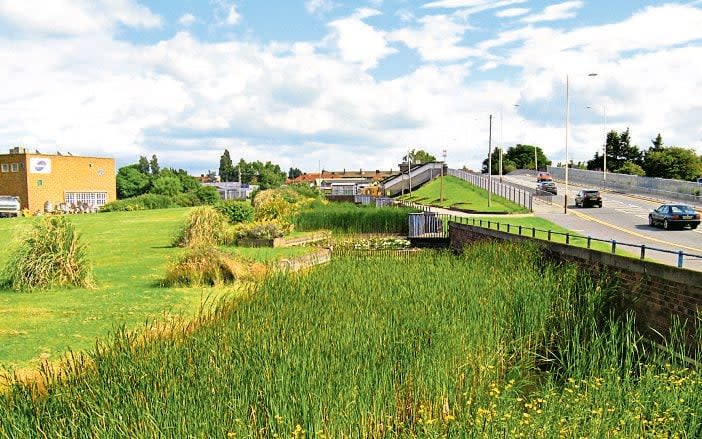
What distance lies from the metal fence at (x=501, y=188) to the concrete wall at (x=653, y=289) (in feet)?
107

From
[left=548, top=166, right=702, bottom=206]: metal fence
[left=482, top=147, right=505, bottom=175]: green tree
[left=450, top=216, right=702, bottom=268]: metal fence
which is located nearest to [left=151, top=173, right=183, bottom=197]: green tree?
[left=548, top=166, right=702, bottom=206]: metal fence

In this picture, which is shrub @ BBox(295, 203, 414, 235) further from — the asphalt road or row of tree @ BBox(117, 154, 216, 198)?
row of tree @ BBox(117, 154, 216, 198)

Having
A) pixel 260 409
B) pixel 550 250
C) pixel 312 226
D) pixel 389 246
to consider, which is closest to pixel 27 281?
pixel 260 409

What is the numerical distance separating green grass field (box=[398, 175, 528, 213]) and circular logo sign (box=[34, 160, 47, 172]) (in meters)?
45.0

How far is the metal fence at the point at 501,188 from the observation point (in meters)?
54.1

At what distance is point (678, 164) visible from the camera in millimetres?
82562

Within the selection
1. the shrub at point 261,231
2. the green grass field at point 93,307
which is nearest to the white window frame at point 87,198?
the shrub at point 261,231

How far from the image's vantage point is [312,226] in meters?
43.0

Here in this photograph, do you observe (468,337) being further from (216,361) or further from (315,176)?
(315,176)

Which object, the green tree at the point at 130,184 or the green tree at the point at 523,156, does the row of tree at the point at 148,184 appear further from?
the green tree at the point at 523,156

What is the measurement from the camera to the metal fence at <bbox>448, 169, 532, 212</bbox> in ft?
178

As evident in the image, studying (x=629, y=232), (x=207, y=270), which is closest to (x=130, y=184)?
(x=629, y=232)

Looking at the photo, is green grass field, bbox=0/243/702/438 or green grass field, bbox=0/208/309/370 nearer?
green grass field, bbox=0/243/702/438

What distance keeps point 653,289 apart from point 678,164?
77.7 metres
